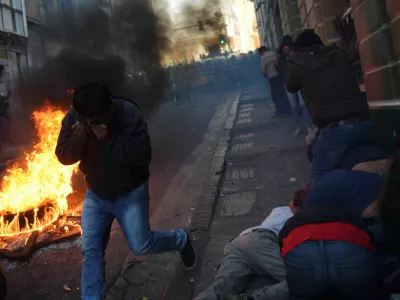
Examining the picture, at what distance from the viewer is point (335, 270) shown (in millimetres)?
1879

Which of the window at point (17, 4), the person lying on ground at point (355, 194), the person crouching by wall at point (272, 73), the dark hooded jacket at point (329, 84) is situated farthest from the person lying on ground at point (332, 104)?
the window at point (17, 4)

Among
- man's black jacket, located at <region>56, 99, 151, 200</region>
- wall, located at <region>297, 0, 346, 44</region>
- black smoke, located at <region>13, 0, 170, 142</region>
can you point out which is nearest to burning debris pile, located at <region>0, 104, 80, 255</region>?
man's black jacket, located at <region>56, 99, 151, 200</region>

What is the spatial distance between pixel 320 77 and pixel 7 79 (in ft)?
51.8

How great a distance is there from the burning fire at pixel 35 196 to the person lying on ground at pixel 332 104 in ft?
11.4

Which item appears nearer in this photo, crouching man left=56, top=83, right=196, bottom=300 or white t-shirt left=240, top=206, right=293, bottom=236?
crouching man left=56, top=83, right=196, bottom=300

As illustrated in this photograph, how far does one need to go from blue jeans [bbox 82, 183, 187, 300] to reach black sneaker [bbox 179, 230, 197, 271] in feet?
1.38

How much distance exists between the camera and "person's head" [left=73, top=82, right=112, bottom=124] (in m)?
2.51

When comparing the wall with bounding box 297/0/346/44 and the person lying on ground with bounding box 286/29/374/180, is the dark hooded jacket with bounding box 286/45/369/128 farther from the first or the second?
the wall with bounding box 297/0/346/44

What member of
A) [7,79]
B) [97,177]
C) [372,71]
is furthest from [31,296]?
[7,79]

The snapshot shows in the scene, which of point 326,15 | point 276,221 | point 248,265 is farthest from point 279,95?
point 248,265

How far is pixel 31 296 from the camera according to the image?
3365 millimetres

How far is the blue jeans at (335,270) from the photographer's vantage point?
73.4 inches

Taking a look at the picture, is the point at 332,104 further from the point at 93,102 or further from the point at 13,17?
the point at 13,17

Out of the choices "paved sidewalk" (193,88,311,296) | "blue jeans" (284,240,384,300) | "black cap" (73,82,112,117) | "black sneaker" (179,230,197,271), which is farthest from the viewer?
"paved sidewalk" (193,88,311,296)
